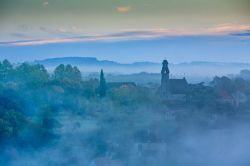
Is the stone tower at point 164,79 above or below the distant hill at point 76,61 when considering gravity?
below

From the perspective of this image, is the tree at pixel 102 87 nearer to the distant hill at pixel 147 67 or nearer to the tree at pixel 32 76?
the distant hill at pixel 147 67

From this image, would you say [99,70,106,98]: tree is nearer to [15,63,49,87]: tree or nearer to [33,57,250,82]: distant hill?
[33,57,250,82]: distant hill

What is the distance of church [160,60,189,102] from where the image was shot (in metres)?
3.45

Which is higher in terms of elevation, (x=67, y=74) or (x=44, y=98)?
(x=67, y=74)

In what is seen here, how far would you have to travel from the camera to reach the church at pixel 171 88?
345cm

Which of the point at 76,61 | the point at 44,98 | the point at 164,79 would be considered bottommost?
the point at 44,98

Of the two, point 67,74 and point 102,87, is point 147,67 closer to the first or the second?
point 102,87

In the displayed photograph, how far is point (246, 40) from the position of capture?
11.5ft

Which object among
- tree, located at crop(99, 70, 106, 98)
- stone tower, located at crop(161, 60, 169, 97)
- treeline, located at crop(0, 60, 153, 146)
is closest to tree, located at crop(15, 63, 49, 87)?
treeline, located at crop(0, 60, 153, 146)

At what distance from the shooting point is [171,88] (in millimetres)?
3453

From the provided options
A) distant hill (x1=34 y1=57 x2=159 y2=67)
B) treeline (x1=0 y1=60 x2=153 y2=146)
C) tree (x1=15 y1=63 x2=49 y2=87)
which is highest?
distant hill (x1=34 y1=57 x2=159 y2=67)

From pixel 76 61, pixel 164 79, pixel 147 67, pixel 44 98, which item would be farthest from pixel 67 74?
pixel 164 79

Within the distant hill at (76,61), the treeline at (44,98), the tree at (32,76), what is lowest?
the treeline at (44,98)

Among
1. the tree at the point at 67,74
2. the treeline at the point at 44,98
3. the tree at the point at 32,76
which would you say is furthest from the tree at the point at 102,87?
the tree at the point at 32,76
